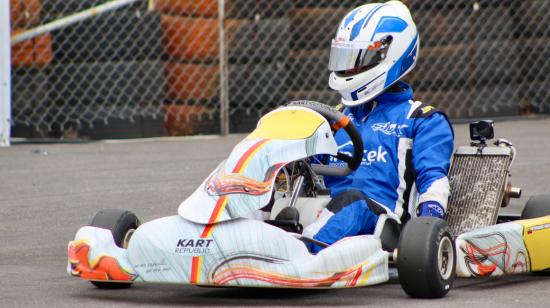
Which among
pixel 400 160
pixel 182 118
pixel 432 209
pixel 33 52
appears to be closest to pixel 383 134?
pixel 400 160

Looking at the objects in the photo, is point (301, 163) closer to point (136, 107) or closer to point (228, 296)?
point (228, 296)

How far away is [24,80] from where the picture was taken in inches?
400

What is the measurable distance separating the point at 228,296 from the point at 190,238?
341 millimetres

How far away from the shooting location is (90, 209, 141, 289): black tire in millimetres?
4766

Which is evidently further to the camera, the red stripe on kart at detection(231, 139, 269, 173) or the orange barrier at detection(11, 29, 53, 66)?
the orange barrier at detection(11, 29, 53, 66)

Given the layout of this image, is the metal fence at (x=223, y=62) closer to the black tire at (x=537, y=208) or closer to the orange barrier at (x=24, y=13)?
the orange barrier at (x=24, y=13)

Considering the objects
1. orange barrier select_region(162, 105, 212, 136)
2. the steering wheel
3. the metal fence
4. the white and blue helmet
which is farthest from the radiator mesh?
orange barrier select_region(162, 105, 212, 136)

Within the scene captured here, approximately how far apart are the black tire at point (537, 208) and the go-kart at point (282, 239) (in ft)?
0.53

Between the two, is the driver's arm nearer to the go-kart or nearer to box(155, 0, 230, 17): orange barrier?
the go-kart

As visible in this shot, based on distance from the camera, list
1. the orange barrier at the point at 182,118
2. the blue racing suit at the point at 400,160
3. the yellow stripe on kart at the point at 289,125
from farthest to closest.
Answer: the orange barrier at the point at 182,118, the blue racing suit at the point at 400,160, the yellow stripe on kart at the point at 289,125

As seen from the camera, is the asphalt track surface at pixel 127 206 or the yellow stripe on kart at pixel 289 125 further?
the yellow stripe on kart at pixel 289 125

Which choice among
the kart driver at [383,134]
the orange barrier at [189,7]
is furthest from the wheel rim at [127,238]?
the orange barrier at [189,7]

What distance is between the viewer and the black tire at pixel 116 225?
15.6ft

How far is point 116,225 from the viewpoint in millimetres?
4805
